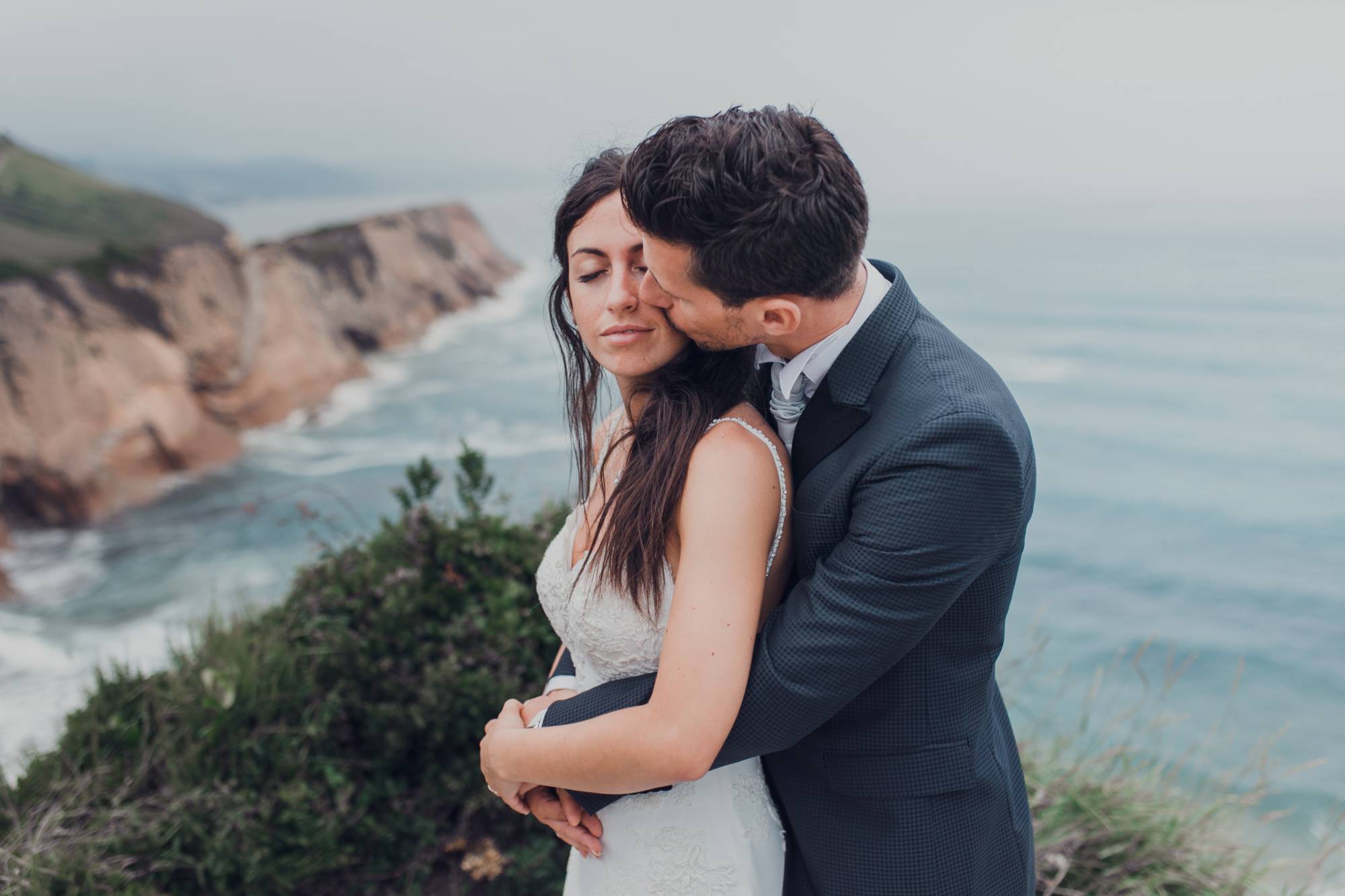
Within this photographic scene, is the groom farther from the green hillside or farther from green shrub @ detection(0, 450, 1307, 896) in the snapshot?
the green hillside

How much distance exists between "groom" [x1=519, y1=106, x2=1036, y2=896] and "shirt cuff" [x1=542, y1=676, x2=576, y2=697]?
0.25 m

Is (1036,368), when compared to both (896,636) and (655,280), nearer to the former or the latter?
(655,280)

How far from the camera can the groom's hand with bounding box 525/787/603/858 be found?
1.96 metres

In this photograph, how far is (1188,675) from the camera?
1021 centimetres

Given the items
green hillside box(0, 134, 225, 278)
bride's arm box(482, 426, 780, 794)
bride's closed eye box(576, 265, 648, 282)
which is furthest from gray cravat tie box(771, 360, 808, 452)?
green hillside box(0, 134, 225, 278)

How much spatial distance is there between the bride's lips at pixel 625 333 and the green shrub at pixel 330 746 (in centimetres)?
187

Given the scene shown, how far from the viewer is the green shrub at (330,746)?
309cm

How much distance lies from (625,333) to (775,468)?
18.0 inches

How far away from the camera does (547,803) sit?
1987 millimetres

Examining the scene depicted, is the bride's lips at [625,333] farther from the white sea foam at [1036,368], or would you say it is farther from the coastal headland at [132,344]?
the white sea foam at [1036,368]

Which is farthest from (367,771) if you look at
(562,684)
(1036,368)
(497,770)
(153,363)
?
(1036,368)

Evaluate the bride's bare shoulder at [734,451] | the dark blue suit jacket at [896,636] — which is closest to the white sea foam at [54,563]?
the dark blue suit jacket at [896,636]

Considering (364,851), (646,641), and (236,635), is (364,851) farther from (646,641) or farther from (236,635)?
(646,641)

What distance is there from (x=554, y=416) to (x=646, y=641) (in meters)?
13.9
